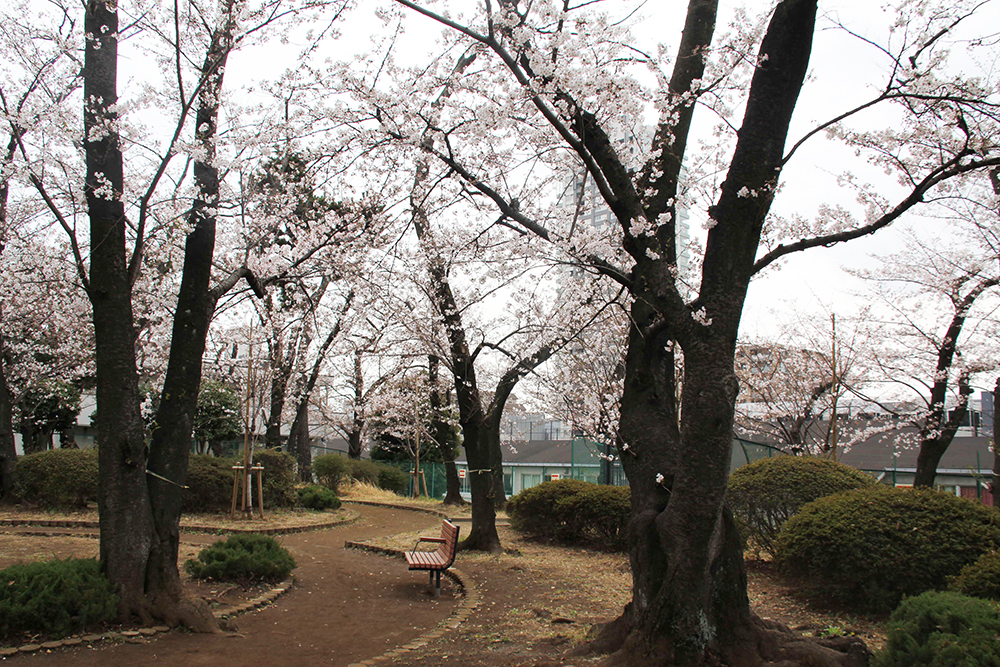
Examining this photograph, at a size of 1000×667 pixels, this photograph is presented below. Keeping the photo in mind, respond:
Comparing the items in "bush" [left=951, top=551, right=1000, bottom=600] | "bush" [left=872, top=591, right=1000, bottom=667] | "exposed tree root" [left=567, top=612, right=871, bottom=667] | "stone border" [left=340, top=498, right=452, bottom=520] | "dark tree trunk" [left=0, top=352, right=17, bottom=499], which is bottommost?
"stone border" [left=340, top=498, right=452, bottom=520]

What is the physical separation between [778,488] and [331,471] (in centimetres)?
1620

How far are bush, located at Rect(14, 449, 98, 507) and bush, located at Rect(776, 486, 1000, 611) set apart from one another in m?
12.2

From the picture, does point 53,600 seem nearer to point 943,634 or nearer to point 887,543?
point 943,634

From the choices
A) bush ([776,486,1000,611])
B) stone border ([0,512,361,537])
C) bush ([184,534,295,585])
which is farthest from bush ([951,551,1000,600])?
stone border ([0,512,361,537])

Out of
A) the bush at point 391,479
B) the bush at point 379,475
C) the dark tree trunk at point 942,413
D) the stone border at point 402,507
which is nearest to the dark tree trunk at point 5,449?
the stone border at point 402,507

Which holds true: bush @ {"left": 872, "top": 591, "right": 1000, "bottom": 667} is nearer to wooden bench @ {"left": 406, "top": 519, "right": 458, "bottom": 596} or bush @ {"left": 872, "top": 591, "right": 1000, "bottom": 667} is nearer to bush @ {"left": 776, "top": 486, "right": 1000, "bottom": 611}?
bush @ {"left": 776, "top": 486, "right": 1000, "bottom": 611}

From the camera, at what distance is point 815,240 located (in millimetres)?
4363

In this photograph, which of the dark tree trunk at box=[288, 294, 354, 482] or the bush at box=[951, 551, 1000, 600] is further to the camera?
the dark tree trunk at box=[288, 294, 354, 482]

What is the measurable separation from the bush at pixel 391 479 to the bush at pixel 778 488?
1718cm

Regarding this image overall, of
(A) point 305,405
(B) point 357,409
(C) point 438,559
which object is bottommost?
(C) point 438,559

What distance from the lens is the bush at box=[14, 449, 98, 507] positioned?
1238 cm

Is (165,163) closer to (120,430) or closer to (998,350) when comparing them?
(120,430)

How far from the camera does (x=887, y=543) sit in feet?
21.2

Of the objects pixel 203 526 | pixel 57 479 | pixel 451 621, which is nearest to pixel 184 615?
pixel 451 621
